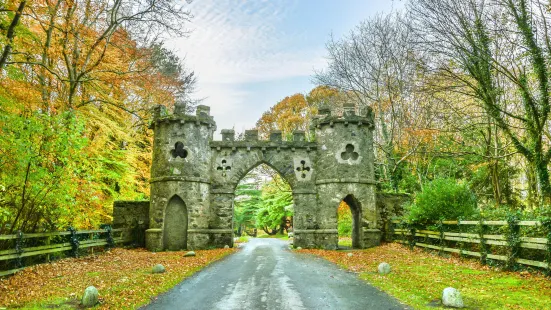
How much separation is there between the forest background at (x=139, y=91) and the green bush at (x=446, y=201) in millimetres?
276

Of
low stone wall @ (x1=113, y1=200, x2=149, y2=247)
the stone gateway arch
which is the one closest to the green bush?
the stone gateway arch

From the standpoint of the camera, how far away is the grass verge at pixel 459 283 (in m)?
6.90

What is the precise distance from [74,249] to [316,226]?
1078cm

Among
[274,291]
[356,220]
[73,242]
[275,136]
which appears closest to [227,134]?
[275,136]

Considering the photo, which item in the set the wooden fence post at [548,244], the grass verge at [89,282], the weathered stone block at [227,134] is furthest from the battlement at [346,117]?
the wooden fence post at [548,244]

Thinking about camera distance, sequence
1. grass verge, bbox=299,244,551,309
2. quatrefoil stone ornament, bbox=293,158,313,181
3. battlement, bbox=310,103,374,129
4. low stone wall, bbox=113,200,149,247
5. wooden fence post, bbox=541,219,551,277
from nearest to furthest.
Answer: grass verge, bbox=299,244,551,309
wooden fence post, bbox=541,219,551,277
low stone wall, bbox=113,200,149,247
battlement, bbox=310,103,374,129
quatrefoil stone ornament, bbox=293,158,313,181

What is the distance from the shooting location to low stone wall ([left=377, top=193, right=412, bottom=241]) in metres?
20.1

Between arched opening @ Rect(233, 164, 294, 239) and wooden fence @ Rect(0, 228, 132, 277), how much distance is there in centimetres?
1468

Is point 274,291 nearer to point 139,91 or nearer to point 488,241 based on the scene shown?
point 488,241

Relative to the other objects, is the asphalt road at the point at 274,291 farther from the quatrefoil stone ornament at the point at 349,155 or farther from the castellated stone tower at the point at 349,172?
the quatrefoil stone ornament at the point at 349,155

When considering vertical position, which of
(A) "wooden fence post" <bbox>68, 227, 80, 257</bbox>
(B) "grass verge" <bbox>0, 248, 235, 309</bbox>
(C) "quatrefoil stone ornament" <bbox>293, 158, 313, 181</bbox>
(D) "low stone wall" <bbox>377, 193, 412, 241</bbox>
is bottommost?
(B) "grass verge" <bbox>0, 248, 235, 309</bbox>

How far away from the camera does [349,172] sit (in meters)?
18.9

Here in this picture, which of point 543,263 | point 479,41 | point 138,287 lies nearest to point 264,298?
point 138,287

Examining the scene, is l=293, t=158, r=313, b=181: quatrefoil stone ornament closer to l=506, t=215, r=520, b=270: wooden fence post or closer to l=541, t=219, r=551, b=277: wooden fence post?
l=506, t=215, r=520, b=270: wooden fence post
